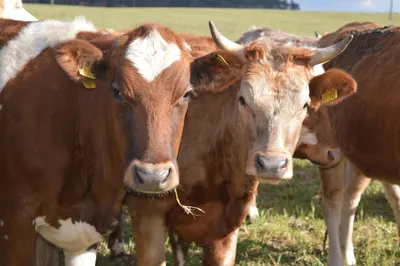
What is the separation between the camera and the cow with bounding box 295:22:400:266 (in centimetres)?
561

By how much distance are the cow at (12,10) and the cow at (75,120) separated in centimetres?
221

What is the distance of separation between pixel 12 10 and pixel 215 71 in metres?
3.33

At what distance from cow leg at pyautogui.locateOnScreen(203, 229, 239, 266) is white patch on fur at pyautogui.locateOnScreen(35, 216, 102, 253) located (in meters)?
0.93

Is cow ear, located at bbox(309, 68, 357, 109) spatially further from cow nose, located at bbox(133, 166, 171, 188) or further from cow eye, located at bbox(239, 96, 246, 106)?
cow nose, located at bbox(133, 166, 171, 188)

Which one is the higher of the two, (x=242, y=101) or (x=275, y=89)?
(x=275, y=89)

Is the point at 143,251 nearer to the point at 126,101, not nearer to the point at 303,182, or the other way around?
the point at 126,101

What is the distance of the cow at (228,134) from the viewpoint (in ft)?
13.2

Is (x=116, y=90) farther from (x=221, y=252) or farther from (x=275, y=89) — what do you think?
(x=221, y=252)

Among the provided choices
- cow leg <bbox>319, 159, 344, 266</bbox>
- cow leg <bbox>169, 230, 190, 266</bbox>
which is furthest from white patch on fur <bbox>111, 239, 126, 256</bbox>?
cow leg <bbox>319, 159, 344, 266</bbox>

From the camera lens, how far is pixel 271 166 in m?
3.73

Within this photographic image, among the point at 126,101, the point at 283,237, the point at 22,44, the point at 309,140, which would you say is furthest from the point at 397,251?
the point at 22,44

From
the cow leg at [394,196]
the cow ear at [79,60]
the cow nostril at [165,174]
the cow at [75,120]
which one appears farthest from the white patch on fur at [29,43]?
the cow leg at [394,196]

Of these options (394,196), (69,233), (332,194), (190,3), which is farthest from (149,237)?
(190,3)

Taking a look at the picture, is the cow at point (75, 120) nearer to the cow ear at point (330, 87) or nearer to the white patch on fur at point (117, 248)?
the cow ear at point (330, 87)
